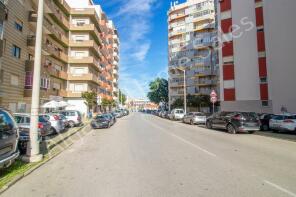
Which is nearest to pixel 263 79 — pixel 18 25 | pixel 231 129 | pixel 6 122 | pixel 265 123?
pixel 265 123

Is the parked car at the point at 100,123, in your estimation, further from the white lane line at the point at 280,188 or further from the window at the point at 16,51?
the white lane line at the point at 280,188

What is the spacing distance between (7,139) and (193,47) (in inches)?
2708

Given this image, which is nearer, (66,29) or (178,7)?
(66,29)

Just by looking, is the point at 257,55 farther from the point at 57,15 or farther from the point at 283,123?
the point at 57,15

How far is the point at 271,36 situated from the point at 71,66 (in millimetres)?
32214

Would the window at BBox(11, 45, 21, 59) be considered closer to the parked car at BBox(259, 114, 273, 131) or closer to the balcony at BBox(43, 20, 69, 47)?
the balcony at BBox(43, 20, 69, 47)

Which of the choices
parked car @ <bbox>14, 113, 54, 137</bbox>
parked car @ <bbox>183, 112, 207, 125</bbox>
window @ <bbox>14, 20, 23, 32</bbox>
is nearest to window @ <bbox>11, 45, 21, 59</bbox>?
window @ <bbox>14, 20, 23, 32</bbox>

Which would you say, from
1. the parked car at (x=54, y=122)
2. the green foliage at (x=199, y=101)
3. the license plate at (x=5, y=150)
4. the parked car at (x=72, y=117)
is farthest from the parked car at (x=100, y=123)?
the green foliage at (x=199, y=101)

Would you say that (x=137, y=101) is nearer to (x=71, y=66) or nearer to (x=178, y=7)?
(x=178, y=7)

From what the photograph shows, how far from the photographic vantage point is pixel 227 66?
32.2 metres

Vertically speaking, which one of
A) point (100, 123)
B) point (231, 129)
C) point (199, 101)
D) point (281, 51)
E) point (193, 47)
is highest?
point (193, 47)

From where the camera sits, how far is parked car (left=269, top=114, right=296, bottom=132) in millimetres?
17219

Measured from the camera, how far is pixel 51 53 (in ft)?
106

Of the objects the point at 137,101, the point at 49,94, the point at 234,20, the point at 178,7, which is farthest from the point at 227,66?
the point at 137,101
